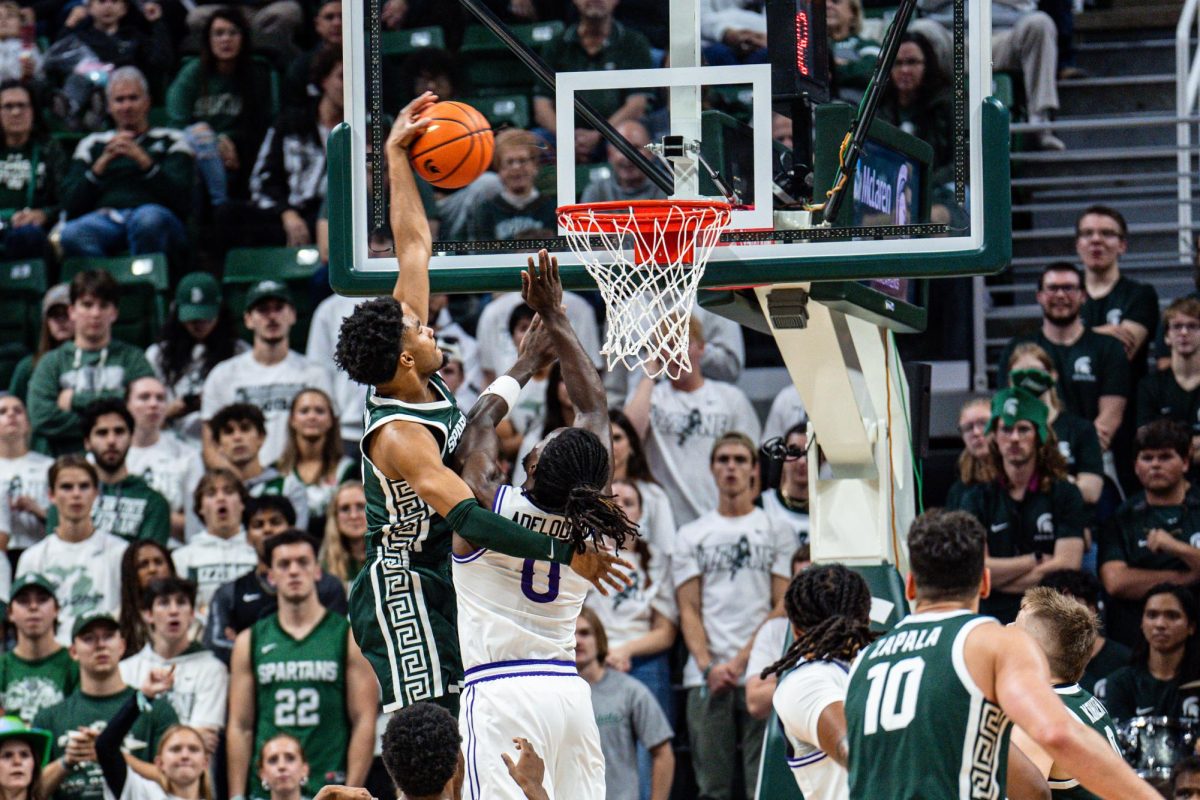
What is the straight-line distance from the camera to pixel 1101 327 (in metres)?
10.9

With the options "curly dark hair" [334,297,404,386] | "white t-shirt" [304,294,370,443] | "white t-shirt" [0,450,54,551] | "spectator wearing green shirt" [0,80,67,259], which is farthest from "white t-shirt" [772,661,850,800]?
"spectator wearing green shirt" [0,80,67,259]

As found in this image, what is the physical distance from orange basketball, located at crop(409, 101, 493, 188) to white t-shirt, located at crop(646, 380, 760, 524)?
4.07m

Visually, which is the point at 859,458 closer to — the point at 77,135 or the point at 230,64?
the point at 230,64

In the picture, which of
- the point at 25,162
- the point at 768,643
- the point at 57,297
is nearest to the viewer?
the point at 768,643

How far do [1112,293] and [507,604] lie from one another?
5.64 meters

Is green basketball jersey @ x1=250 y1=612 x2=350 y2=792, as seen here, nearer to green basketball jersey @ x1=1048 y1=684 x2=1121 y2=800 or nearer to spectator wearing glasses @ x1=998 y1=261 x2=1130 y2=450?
spectator wearing glasses @ x1=998 y1=261 x2=1130 y2=450

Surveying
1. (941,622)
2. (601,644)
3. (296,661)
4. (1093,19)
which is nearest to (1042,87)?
(1093,19)

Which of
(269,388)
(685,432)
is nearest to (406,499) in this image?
(685,432)

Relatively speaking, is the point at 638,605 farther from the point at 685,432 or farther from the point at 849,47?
the point at 849,47

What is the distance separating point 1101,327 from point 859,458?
383 centimetres

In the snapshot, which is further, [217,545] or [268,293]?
[268,293]

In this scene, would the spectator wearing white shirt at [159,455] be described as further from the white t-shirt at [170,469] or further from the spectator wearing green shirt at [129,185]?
the spectator wearing green shirt at [129,185]

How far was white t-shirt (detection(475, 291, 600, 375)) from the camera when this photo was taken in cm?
1120

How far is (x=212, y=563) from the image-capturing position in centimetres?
1062
